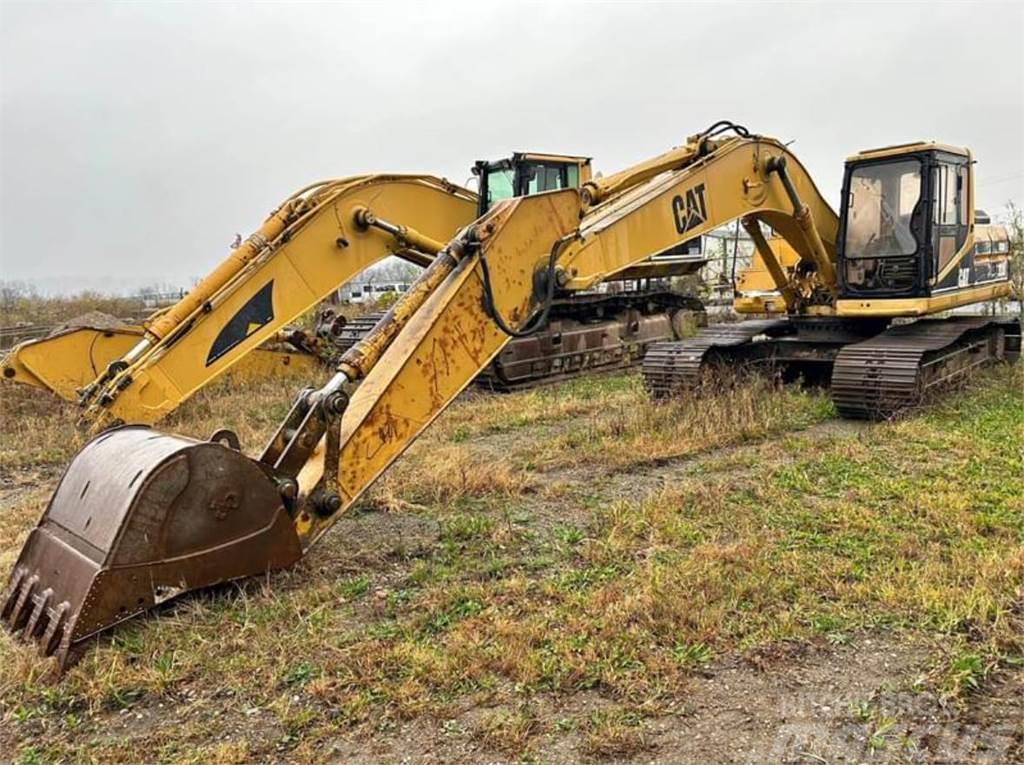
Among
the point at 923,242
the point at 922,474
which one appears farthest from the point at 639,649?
the point at 923,242

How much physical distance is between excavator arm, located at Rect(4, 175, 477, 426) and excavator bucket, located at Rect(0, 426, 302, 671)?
137 inches

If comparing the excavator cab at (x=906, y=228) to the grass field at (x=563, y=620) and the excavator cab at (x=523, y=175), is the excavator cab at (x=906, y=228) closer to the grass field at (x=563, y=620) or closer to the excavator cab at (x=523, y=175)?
the grass field at (x=563, y=620)

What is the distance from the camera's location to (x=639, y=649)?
3.46 meters

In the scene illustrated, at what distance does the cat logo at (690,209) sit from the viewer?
22.2ft

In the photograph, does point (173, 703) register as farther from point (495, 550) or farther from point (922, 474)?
point (922, 474)

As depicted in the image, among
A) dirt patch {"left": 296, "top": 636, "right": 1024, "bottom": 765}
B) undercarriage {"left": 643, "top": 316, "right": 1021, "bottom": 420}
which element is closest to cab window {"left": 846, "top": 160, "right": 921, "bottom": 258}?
undercarriage {"left": 643, "top": 316, "right": 1021, "bottom": 420}

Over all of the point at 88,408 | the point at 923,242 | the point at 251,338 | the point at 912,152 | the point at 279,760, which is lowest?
the point at 279,760

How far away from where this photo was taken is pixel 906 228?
855cm

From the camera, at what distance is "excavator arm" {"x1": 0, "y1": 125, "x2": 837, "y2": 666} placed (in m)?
3.63

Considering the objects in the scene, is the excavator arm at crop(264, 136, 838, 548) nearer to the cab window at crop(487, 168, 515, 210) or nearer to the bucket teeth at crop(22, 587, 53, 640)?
the bucket teeth at crop(22, 587, 53, 640)

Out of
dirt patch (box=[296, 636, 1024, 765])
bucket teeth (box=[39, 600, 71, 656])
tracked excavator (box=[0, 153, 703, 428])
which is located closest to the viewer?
dirt patch (box=[296, 636, 1024, 765])

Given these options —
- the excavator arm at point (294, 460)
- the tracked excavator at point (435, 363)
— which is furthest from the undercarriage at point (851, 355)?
the excavator arm at point (294, 460)

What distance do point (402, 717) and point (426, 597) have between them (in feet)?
3.30

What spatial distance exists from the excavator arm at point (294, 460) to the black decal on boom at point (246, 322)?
11.8ft
